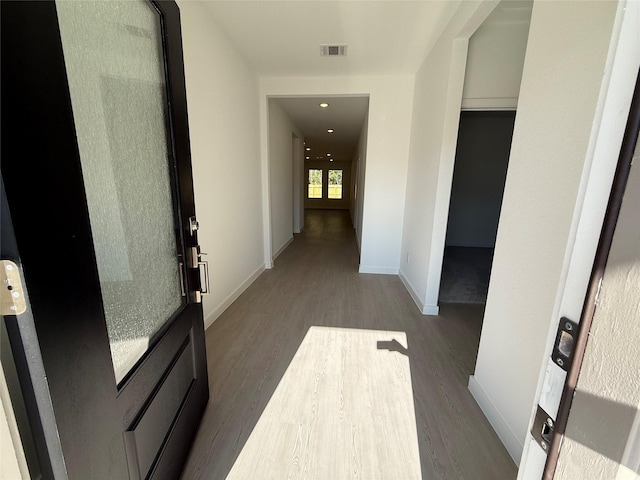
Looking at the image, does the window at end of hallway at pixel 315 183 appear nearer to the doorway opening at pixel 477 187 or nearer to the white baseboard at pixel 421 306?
the doorway opening at pixel 477 187

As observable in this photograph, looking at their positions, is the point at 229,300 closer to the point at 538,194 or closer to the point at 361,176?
the point at 538,194

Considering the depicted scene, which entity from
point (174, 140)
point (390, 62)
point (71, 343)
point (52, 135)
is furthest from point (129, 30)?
point (390, 62)

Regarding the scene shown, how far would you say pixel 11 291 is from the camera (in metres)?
0.50

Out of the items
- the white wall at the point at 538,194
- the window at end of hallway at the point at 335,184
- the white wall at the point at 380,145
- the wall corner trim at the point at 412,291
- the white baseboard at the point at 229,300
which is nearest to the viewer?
the white wall at the point at 538,194

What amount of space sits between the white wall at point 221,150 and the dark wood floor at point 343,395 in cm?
55

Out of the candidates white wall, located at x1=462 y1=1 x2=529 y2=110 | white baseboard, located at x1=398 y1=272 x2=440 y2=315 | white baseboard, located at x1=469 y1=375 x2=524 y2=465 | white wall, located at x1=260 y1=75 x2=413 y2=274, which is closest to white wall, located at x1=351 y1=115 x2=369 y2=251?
white wall, located at x1=260 y1=75 x2=413 y2=274

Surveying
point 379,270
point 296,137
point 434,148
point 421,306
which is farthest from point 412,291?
point 296,137

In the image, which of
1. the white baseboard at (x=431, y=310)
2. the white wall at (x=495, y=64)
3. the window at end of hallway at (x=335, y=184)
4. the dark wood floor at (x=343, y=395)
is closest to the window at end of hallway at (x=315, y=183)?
the window at end of hallway at (x=335, y=184)

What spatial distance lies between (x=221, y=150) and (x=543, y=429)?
279cm

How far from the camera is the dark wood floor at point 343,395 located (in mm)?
1266

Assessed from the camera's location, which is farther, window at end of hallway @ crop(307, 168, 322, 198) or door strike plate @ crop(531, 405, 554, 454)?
window at end of hallway @ crop(307, 168, 322, 198)

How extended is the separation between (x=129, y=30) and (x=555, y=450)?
168cm

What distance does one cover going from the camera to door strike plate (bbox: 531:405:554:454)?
447mm

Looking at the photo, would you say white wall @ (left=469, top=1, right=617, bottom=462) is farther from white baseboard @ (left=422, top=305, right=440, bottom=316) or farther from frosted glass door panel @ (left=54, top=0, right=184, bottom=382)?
frosted glass door panel @ (left=54, top=0, right=184, bottom=382)
